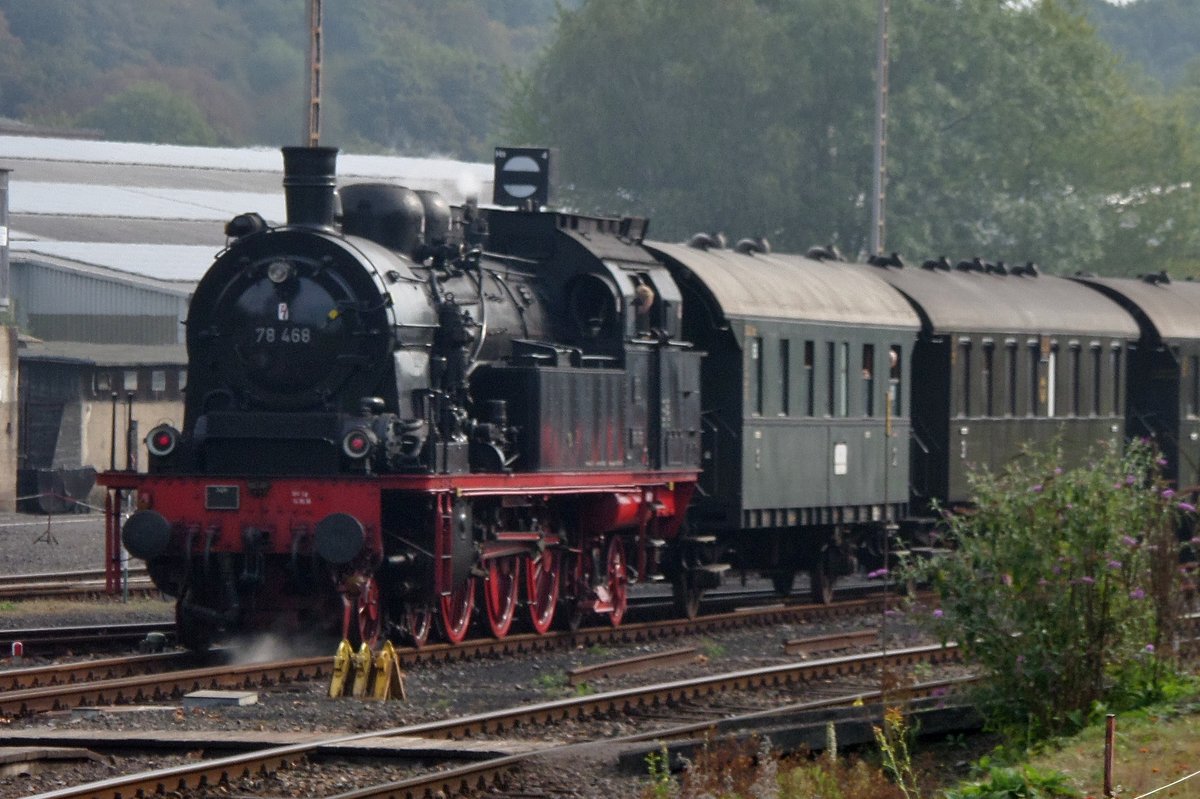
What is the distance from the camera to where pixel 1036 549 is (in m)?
11.5

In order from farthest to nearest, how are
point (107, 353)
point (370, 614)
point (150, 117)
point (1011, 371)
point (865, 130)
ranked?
1. point (150, 117)
2. point (865, 130)
3. point (107, 353)
4. point (1011, 371)
5. point (370, 614)

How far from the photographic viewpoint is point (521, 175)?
20.7 m

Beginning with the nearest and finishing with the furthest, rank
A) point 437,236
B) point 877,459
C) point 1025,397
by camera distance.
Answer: point 437,236 < point 877,459 < point 1025,397

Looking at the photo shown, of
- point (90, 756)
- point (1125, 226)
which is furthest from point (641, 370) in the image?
point (1125, 226)

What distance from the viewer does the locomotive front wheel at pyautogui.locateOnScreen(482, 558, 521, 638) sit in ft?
54.7

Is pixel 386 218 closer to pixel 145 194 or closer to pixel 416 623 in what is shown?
pixel 416 623

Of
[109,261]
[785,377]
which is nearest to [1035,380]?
[785,377]

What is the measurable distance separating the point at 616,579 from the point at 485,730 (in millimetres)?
6541

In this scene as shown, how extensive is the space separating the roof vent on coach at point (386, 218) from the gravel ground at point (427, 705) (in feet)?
11.0

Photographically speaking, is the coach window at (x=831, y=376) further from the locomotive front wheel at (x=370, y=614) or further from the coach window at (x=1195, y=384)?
the coach window at (x=1195, y=384)

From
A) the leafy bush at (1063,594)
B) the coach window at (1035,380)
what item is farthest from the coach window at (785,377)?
the leafy bush at (1063,594)

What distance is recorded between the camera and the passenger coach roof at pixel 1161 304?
25.7 m

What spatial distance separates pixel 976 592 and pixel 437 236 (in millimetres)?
6548

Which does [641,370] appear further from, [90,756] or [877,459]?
[90,756]
